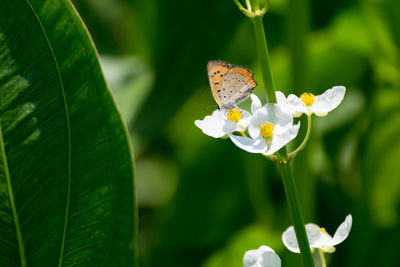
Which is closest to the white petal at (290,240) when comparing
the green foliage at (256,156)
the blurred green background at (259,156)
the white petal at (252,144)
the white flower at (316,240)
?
the white flower at (316,240)

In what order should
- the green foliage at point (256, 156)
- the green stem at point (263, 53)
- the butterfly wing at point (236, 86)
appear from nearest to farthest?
the green stem at point (263, 53) → the butterfly wing at point (236, 86) → the green foliage at point (256, 156)

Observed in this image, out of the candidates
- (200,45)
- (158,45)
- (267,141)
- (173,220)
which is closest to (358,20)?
(200,45)

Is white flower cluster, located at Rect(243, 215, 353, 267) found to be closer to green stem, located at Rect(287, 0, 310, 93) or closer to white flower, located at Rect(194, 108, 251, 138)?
white flower, located at Rect(194, 108, 251, 138)

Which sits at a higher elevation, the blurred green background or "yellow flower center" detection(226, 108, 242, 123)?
"yellow flower center" detection(226, 108, 242, 123)

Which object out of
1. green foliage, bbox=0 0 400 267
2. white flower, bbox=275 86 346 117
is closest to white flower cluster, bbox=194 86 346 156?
white flower, bbox=275 86 346 117

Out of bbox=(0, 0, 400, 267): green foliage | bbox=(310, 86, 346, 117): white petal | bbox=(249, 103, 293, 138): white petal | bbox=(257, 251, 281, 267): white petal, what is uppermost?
bbox=(249, 103, 293, 138): white petal

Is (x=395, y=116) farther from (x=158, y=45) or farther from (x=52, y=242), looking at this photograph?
(x=52, y=242)

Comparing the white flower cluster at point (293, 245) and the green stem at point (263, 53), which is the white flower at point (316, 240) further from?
the green stem at point (263, 53)
